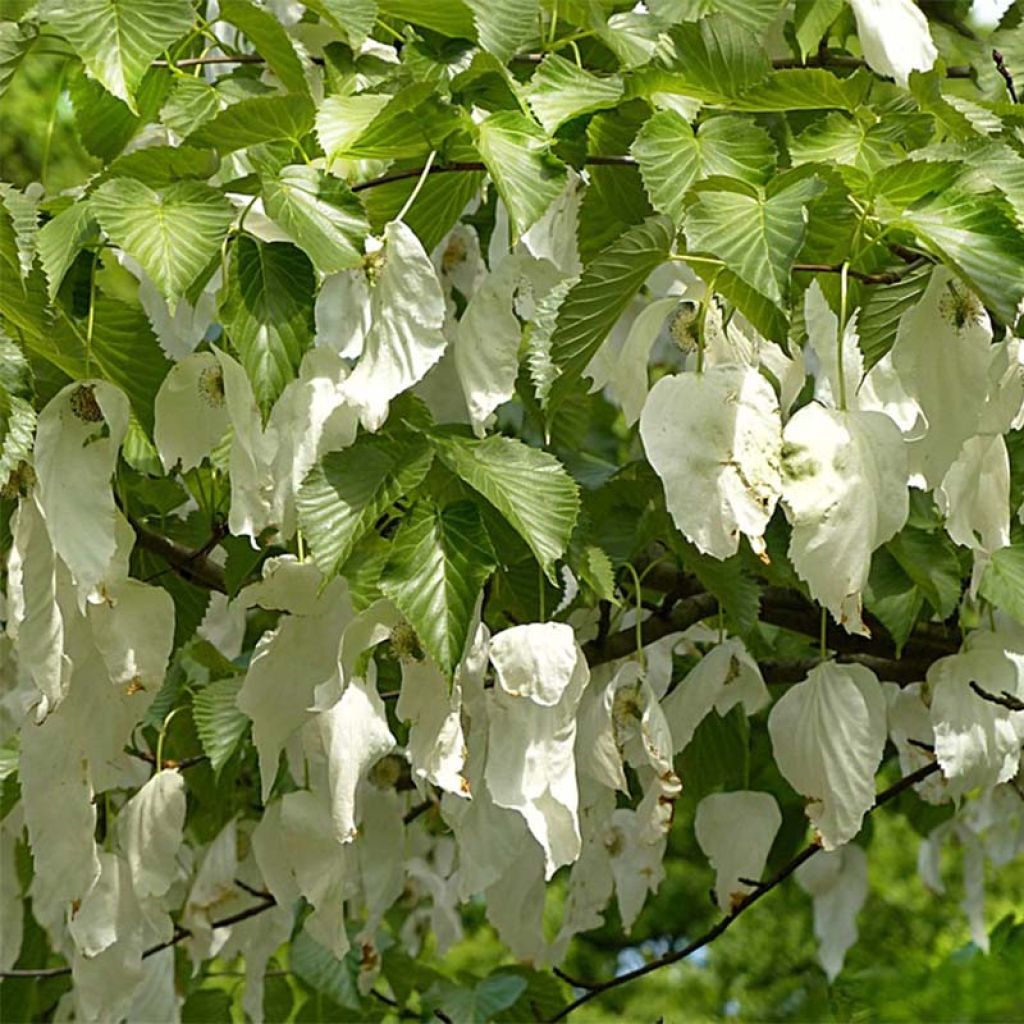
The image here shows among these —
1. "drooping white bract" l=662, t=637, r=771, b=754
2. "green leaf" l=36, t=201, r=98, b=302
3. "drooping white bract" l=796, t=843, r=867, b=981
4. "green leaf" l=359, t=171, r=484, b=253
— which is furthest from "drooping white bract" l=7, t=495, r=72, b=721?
"drooping white bract" l=796, t=843, r=867, b=981

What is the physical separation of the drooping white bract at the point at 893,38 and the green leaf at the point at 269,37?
0.95 ft

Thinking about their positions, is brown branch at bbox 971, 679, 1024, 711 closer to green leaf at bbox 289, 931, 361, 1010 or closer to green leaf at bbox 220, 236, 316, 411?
green leaf at bbox 220, 236, 316, 411

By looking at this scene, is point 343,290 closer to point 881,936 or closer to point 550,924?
point 550,924

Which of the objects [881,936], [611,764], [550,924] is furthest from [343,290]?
[881,936]

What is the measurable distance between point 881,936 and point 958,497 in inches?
151

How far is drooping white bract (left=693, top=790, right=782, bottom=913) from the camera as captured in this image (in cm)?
115

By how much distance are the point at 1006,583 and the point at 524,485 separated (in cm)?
38

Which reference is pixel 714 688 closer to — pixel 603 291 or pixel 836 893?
pixel 603 291

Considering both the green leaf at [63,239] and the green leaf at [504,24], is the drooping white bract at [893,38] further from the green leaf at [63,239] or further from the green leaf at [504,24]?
the green leaf at [63,239]

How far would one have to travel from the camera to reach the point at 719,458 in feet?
2.40

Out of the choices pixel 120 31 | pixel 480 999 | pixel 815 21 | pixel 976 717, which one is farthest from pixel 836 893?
pixel 120 31

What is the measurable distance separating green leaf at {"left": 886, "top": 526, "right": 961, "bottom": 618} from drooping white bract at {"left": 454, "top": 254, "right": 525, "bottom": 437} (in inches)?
14.6

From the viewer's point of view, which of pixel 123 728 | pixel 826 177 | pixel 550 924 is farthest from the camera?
pixel 550 924

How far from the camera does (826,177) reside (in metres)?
0.78
